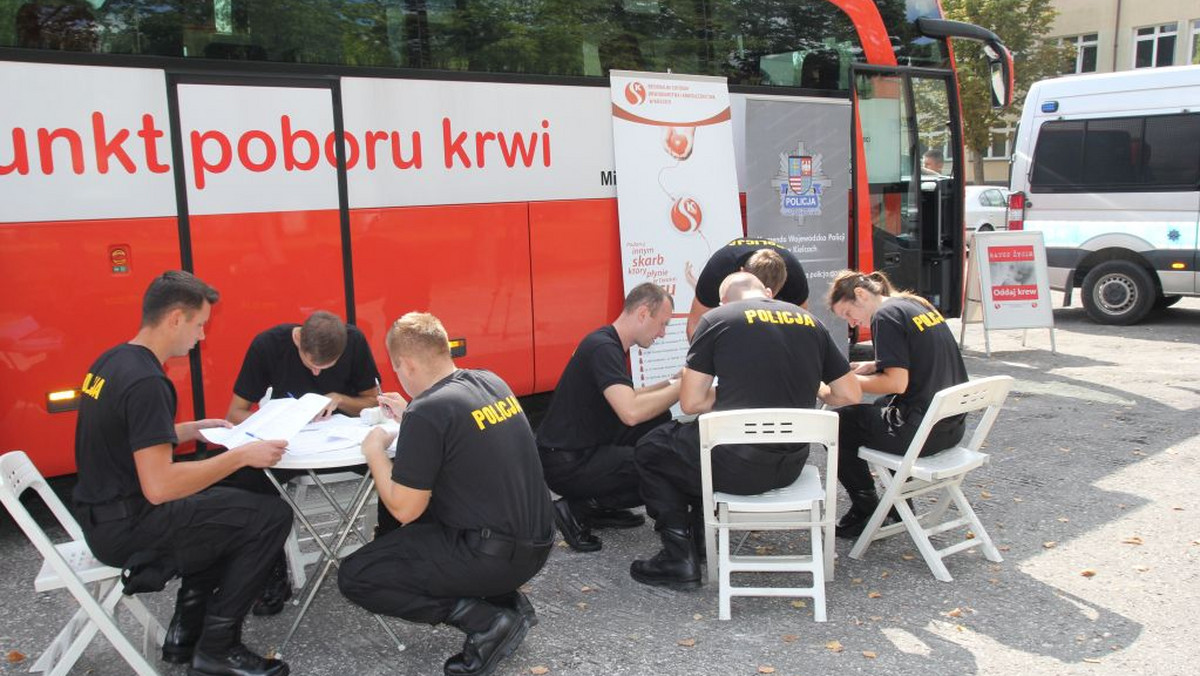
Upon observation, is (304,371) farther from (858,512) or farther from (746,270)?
(858,512)

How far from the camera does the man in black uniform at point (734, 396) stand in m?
4.12

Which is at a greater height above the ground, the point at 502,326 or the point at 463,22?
the point at 463,22

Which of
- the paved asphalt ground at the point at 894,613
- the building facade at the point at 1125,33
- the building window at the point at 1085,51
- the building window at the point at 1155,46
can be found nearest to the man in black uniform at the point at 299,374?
the paved asphalt ground at the point at 894,613

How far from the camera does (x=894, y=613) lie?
4109 millimetres

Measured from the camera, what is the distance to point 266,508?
140 inches

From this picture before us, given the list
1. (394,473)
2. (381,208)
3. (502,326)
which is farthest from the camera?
(502,326)

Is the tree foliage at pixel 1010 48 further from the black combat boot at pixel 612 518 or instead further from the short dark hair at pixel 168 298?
the short dark hair at pixel 168 298

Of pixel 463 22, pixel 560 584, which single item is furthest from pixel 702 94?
pixel 560 584

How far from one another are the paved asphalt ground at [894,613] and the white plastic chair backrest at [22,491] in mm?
598

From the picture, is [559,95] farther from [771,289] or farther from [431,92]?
[771,289]

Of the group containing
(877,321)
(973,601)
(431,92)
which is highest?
(431,92)

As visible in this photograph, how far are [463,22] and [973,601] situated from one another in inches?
172

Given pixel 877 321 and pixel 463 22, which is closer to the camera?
pixel 877 321

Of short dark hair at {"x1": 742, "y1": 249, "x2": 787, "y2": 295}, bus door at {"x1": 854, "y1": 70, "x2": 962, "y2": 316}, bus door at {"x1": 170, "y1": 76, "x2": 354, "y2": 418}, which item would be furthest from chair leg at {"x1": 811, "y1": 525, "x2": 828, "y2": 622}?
bus door at {"x1": 854, "y1": 70, "x2": 962, "y2": 316}
